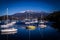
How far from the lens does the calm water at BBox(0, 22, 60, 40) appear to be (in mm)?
2104

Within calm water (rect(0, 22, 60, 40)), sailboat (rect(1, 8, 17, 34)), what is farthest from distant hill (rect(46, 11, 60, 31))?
sailboat (rect(1, 8, 17, 34))

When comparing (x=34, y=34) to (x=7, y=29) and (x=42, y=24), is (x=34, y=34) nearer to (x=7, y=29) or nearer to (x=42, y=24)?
(x=42, y=24)

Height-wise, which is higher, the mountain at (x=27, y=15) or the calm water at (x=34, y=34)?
the mountain at (x=27, y=15)

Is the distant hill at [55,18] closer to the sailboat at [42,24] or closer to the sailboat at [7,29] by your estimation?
the sailboat at [42,24]

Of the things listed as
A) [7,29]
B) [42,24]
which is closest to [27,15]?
[42,24]

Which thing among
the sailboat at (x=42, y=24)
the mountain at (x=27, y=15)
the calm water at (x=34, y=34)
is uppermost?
A: the mountain at (x=27, y=15)

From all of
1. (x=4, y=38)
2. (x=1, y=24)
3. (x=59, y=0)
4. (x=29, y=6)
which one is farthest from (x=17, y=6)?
(x=59, y=0)

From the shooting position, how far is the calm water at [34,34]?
2104 mm

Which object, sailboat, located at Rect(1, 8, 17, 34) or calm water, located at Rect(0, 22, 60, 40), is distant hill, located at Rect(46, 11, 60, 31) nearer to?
calm water, located at Rect(0, 22, 60, 40)

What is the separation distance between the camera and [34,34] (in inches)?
83.3

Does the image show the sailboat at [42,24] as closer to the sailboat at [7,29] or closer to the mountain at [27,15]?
the mountain at [27,15]

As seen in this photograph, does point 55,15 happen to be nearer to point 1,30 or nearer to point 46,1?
point 46,1

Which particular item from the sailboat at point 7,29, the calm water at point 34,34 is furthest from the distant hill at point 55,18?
the sailboat at point 7,29

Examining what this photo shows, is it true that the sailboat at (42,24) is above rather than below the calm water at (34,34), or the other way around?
above
